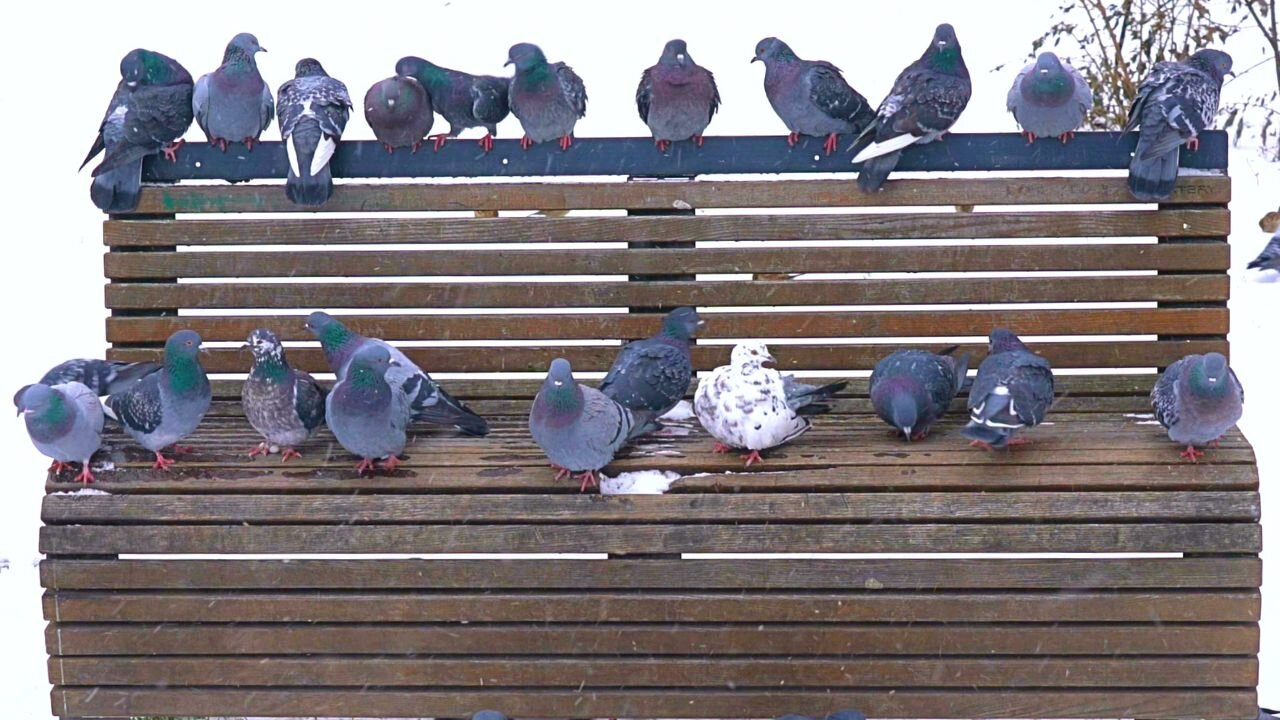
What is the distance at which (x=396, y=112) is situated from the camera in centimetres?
526

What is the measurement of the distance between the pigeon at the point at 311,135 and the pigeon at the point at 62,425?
105 cm

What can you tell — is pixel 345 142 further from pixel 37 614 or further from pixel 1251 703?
pixel 1251 703

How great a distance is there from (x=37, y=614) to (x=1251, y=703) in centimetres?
394

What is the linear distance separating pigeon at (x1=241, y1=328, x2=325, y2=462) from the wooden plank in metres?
0.55

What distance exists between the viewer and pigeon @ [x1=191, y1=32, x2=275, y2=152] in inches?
208

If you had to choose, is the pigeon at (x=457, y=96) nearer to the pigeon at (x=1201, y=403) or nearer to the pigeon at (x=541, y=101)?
the pigeon at (x=541, y=101)

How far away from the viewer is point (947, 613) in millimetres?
4293

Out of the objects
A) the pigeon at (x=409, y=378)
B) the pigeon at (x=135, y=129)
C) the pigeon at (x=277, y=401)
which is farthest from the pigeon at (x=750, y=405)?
the pigeon at (x=135, y=129)

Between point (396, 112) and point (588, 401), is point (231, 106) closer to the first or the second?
point (396, 112)

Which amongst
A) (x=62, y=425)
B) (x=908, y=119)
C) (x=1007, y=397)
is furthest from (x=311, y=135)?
(x=1007, y=397)

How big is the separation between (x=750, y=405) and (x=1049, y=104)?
1601 mm

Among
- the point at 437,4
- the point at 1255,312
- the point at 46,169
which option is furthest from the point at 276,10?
the point at 1255,312

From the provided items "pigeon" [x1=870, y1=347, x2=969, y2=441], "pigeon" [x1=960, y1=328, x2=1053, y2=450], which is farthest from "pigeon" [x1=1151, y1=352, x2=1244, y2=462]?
"pigeon" [x1=870, y1=347, x2=969, y2=441]

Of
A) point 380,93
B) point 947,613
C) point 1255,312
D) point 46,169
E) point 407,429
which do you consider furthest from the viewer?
point 46,169
